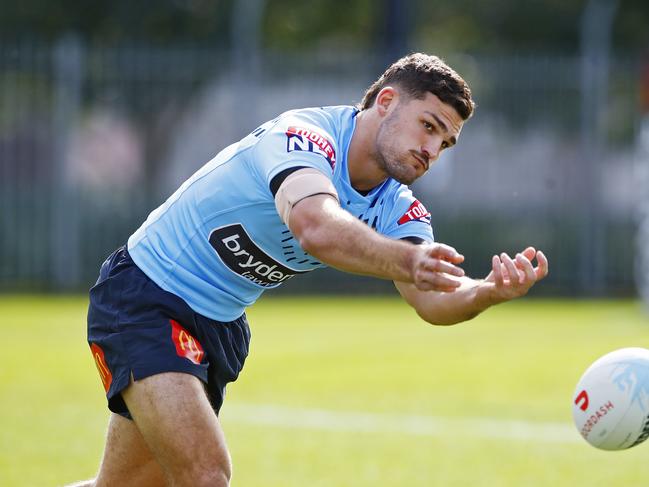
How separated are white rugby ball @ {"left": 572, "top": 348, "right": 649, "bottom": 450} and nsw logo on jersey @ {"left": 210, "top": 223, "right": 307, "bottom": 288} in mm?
1693

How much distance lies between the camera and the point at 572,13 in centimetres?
3416

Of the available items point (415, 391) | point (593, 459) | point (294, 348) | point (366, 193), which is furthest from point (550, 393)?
point (366, 193)

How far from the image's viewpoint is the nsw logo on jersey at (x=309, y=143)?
524 cm

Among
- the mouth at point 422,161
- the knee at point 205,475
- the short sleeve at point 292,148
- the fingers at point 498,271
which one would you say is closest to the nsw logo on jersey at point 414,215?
the mouth at point 422,161

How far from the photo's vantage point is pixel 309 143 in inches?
208

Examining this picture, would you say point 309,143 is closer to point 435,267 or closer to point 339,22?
point 435,267

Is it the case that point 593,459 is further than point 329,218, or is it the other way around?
point 593,459

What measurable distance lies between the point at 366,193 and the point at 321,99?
58.7 ft

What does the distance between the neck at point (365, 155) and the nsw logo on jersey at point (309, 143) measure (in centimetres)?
29

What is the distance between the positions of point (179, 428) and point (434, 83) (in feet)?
6.20

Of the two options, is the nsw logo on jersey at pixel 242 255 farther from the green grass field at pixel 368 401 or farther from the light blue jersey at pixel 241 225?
the green grass field at pixel 368 401

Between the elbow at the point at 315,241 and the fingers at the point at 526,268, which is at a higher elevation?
the elbow at the point at 315,241

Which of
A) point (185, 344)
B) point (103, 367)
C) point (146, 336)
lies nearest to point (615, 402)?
point (185, 344)

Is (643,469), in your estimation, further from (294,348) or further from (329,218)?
(294,348)
